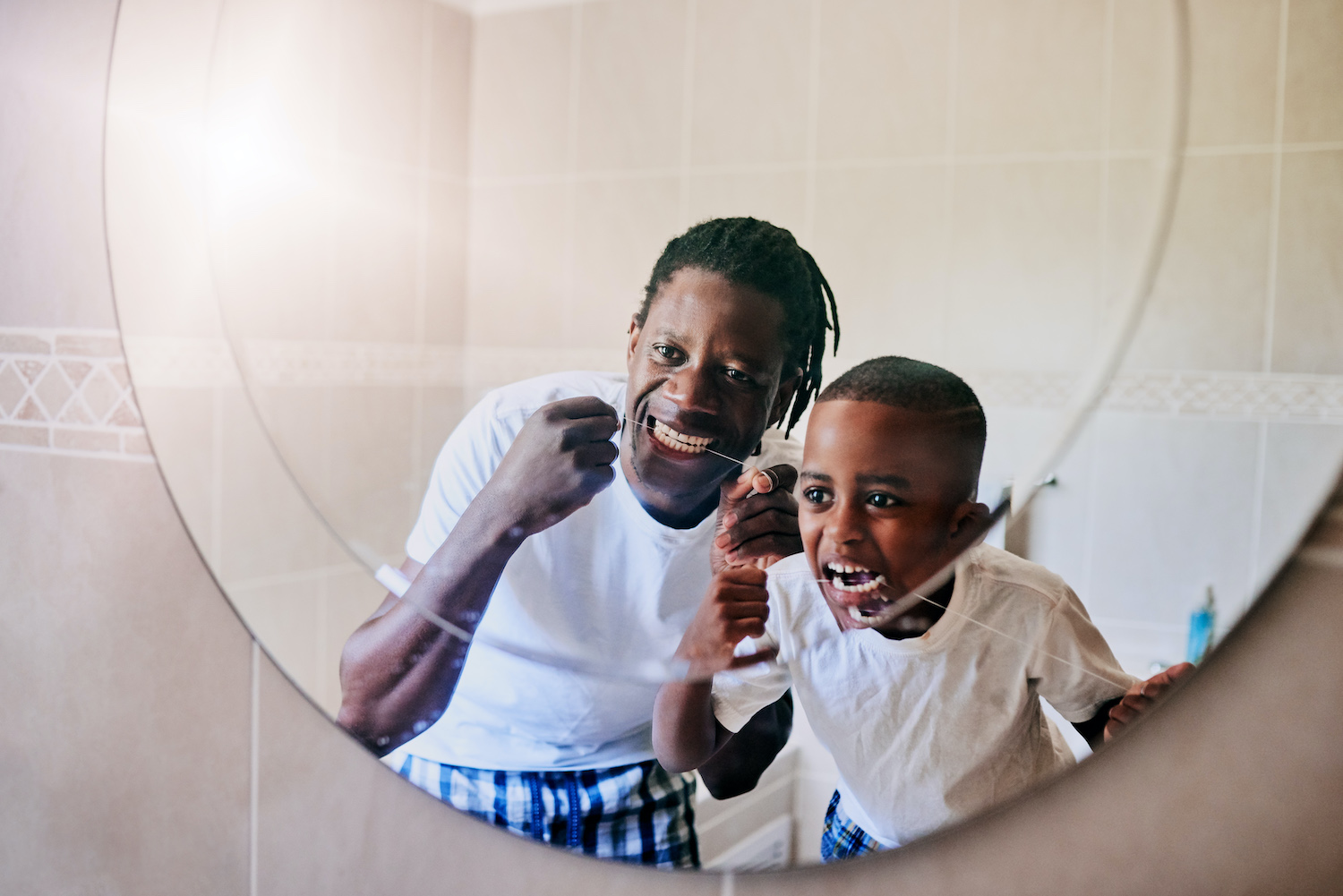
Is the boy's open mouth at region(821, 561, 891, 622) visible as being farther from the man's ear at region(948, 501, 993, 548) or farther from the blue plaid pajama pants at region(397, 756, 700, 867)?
the blue plaid pajama pants at region(397, 756, 700, 867)

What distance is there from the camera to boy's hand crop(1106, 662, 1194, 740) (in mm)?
542

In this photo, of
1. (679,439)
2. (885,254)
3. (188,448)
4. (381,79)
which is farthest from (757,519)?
(188,448)

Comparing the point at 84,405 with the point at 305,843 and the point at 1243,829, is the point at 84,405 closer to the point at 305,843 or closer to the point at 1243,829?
the point at 305,843

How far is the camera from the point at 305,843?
0.85 meters

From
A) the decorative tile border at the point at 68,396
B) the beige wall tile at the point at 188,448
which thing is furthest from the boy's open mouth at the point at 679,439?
the decorative tile border at the point at 68,396

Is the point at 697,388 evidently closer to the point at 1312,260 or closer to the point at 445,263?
the point at 445,263

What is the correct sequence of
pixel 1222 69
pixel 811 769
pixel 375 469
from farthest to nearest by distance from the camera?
pixel 375 469 < pixel 811 769 < pixel 1222 69

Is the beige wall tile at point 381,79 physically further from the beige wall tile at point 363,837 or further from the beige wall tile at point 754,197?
the beige wall tile at point 363,837

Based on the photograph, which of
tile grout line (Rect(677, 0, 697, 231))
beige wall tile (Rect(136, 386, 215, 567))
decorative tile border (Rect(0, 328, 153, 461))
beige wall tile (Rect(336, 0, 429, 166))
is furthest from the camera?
decorative tile border (Rect(0, 328, 153, 461))

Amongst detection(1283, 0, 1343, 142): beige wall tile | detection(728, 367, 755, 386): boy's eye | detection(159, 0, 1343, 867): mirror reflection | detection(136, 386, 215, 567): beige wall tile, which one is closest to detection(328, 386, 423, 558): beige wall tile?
detection(159, 0, 1343, 867): mirror reflection

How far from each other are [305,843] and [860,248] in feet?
2.31

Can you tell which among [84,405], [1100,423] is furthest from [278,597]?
[1100,423]

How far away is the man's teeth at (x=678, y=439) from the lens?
585mm

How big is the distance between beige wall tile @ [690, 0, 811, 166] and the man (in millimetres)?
49
